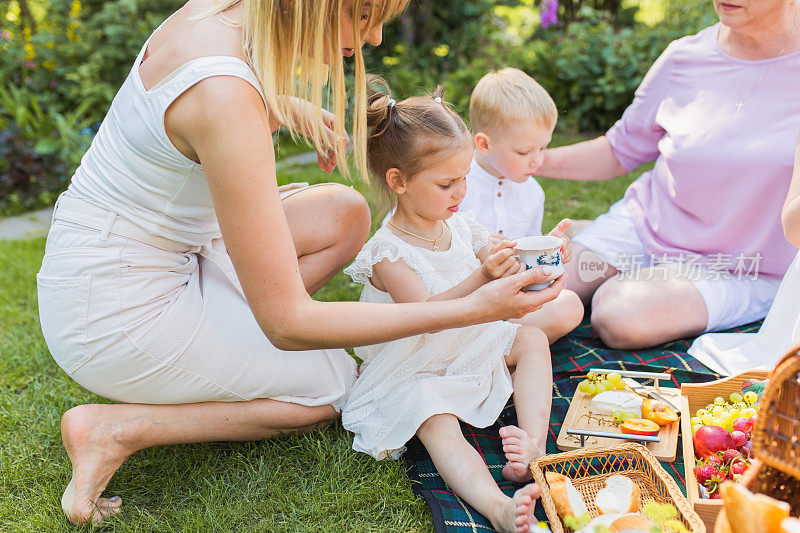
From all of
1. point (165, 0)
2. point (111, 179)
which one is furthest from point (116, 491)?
point (165, 0)

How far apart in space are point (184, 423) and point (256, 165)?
36.6 inches

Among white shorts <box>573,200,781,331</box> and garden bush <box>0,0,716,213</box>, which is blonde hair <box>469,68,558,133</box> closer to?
white shorts <box>573,200,781,331</box>

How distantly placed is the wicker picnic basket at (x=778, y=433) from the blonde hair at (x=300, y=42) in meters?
1.20

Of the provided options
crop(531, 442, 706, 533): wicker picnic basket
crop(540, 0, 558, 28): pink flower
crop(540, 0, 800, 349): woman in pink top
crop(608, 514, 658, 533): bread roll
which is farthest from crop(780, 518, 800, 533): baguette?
crop(540, 0, 558, 28): pink flower

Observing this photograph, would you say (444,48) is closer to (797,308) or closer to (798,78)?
(798,78)

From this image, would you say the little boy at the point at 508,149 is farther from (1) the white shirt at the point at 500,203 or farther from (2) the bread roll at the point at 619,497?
(2) the bread roll at the point at 619,497

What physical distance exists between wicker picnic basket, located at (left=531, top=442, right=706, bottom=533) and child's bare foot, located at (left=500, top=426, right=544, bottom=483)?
2.3 inches

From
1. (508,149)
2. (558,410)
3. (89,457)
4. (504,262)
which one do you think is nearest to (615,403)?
(558,410)

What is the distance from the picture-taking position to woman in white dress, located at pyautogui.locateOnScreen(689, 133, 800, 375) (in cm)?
245

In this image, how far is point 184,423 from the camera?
2.15 m

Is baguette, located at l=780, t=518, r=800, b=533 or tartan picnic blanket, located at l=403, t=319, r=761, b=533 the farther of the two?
tartan picnic blanket, located at l=403, t=319, r=761, b=533

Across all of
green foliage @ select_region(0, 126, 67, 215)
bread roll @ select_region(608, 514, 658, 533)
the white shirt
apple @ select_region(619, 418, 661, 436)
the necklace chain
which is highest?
the necklace chain

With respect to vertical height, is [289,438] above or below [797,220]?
below

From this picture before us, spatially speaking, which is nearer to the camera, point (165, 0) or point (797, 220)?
point (797, 220)
